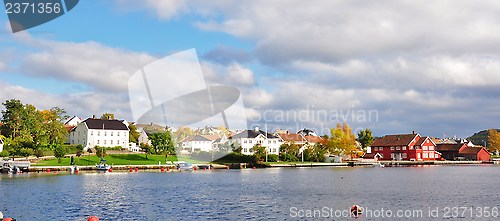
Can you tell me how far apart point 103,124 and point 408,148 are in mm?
107701

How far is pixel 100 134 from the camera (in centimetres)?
14238

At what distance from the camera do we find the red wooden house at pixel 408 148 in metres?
168

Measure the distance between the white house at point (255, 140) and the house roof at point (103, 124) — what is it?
1441 inches

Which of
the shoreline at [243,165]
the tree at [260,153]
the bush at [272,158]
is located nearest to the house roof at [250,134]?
the bush at [272,158]

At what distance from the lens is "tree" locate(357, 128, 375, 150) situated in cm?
18075

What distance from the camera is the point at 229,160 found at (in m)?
128

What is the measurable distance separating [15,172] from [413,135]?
134 meters

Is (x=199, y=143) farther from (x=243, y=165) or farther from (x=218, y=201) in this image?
(x=218, y=201)

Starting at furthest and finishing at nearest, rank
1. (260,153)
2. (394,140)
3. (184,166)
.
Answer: (394,140) → (260,153) → (184,166)

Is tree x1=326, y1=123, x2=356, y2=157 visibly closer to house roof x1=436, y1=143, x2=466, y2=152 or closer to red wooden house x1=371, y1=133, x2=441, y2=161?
red wooden house x1=371, y1=133, x2=441, y2=161

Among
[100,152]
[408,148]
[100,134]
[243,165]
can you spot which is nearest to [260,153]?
[243,165]

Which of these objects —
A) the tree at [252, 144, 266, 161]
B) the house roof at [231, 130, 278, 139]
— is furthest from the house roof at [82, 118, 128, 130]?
the tree at [252, 144, 266, 161]

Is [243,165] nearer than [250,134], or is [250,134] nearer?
[243,165]

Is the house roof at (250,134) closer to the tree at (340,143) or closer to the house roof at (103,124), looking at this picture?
the tree at (340,143)
